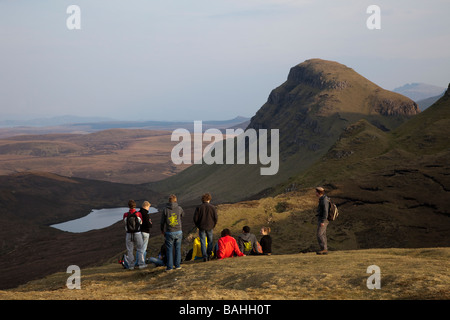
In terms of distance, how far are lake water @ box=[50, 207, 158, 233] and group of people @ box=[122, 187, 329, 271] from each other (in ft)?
315

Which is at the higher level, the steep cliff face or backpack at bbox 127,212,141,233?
the steep cliff face

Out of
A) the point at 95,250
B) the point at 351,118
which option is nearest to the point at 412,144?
the point at 95,250

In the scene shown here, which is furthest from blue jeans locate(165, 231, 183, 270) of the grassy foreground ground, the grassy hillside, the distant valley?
the grassy hillside

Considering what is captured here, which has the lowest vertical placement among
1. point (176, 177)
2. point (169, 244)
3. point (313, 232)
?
point (176, 177)

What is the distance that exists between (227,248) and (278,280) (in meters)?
5.95

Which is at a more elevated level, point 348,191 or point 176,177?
point 348,191

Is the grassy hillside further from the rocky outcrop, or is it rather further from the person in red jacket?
the person in red jacket

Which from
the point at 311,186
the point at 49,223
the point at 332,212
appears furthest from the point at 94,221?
the point at 332,212

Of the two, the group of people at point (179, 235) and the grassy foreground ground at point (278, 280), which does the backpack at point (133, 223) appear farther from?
the grassy foreground ground at point (278, 280)

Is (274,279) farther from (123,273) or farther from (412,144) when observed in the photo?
(412,144)

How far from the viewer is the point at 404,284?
1177 cm

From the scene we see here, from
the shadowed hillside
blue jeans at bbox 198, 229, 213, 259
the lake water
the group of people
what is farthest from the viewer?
the lake water

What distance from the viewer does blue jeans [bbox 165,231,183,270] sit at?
17141 millimetres

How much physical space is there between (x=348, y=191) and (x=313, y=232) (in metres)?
8.22
